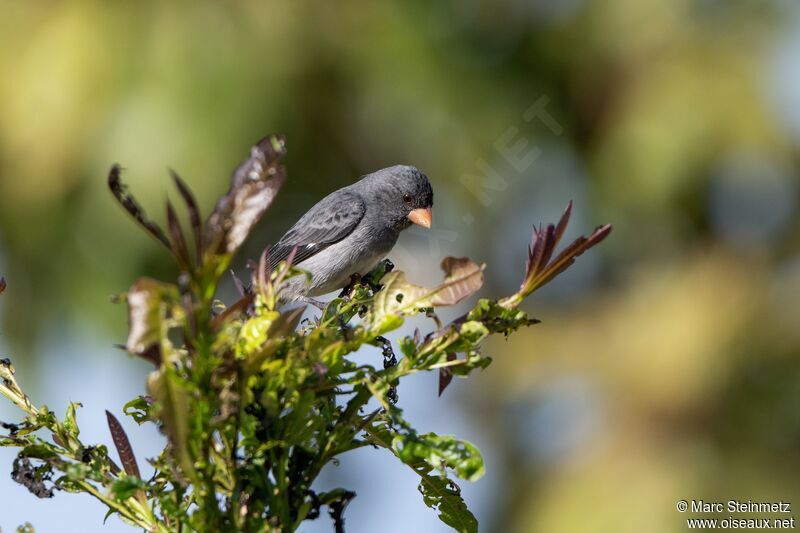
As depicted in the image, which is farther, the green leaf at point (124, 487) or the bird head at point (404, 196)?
the bird head at point (404, 196)

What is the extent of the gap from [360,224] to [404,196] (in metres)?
0.26

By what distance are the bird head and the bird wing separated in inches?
4.8

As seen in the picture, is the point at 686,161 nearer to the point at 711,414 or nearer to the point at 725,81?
the point at 725,81

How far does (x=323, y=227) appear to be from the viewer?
455cm

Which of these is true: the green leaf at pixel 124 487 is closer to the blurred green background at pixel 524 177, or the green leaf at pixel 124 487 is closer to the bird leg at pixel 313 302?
the bird leg at pixel 313 302

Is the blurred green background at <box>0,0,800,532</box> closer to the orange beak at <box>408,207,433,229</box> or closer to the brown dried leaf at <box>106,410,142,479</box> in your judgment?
the orange beak at <box>408,207,433,229</box>

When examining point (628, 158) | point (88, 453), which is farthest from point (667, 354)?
point (88, 453)

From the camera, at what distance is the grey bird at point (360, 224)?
14.6ft

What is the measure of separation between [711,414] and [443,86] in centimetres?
388

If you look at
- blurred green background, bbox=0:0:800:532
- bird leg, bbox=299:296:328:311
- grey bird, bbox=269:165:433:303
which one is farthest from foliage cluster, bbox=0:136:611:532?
blurred green background, bbox=0:0:800:532

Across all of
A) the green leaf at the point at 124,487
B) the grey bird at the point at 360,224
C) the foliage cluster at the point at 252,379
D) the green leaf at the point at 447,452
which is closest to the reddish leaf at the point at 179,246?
the foliage cluster at the point at 252,379

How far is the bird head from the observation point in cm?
455

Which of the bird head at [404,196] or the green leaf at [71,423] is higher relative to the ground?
the bird head at [404,196]

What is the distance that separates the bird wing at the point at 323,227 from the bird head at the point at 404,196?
0.40 ft
